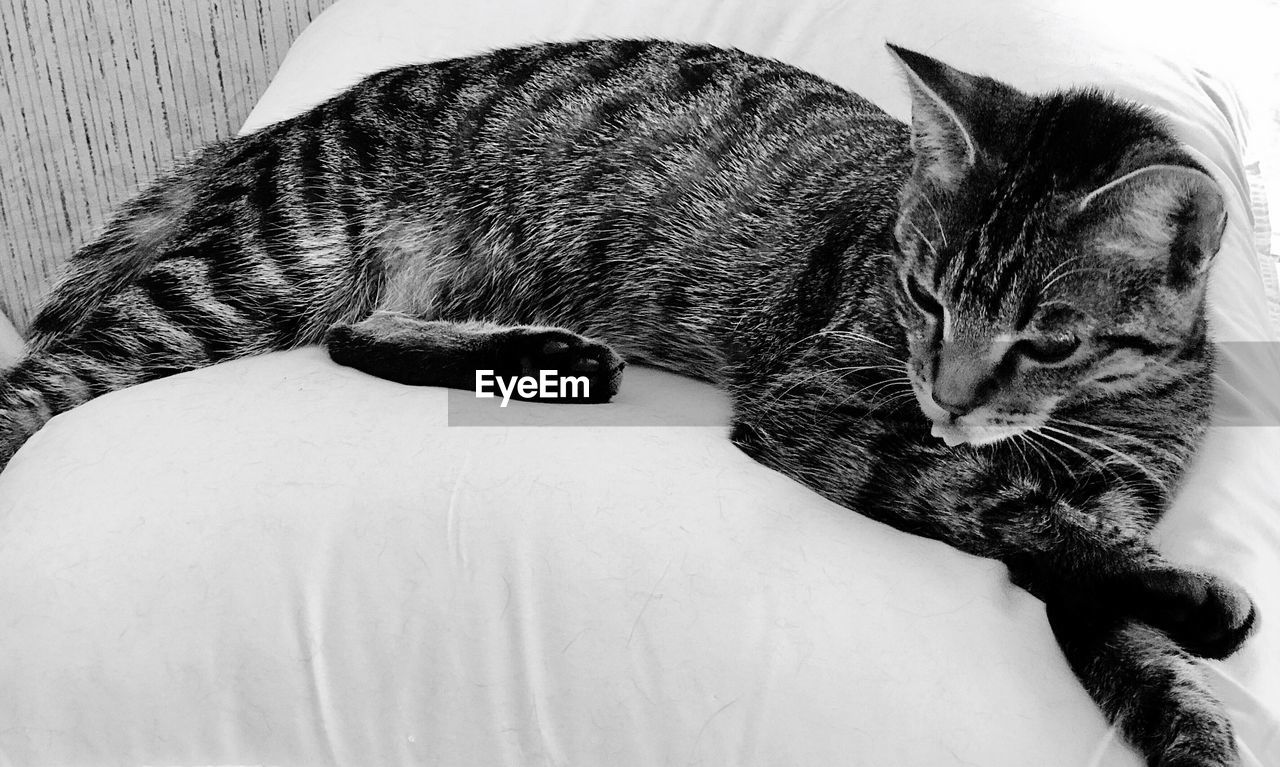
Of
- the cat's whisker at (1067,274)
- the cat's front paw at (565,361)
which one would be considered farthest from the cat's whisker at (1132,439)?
the cat's front paw at (565,361)

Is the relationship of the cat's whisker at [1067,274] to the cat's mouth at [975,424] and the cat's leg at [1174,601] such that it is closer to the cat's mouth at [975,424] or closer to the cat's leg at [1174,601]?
the cat's mouth at [975,424]

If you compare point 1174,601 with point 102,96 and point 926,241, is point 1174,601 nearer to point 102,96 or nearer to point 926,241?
point 926,241

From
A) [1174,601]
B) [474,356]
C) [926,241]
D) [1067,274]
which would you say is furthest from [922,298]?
[474,356]

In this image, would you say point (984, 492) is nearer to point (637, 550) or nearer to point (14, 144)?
point (637, 550)

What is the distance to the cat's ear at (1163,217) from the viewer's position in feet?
2.65

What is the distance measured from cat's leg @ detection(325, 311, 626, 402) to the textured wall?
77cm

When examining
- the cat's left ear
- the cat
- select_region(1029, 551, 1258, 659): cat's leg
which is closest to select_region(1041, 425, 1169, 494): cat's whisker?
the cat

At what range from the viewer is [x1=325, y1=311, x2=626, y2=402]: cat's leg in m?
1.10

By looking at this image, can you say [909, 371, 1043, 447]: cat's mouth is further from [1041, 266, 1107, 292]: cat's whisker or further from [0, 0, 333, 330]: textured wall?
[0, 0, 333, 330]: textured wall

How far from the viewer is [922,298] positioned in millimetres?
999

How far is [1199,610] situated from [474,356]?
0.69 meters

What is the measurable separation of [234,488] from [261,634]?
Answer: 125 mm

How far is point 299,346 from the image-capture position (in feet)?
4.11

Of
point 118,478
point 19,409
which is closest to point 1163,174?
point 118,478
